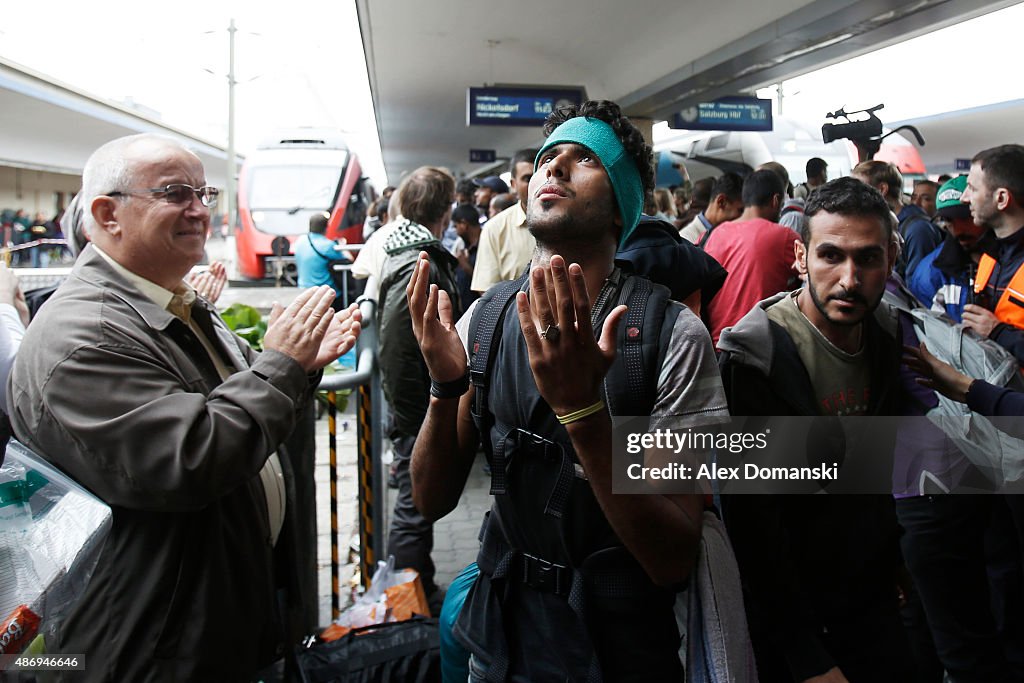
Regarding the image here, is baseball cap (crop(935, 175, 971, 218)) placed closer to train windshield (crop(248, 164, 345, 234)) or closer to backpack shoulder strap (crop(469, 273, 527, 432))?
backpack shoulder strap (crop(469, 273, 527, 432))

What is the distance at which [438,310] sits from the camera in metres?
1.75

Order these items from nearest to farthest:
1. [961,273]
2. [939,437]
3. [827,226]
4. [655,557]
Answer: [655,557]
[827,226]
[939,437]
[961,273]

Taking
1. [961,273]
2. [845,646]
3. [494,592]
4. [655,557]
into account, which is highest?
[961,273]

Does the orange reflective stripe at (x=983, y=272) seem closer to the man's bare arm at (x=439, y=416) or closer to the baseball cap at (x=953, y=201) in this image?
the baseball cap at (x=953, y=201)

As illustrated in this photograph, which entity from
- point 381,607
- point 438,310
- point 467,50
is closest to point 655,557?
point 438,310

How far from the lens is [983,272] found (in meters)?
3.44

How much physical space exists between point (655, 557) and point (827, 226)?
4.11 ft

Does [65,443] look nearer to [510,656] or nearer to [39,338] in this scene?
[39,338]

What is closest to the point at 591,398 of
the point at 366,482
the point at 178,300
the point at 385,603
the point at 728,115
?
the point at 178,300

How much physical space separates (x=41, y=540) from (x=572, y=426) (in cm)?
117

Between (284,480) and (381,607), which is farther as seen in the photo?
(381,607)

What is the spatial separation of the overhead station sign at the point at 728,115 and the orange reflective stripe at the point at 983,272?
1050cm

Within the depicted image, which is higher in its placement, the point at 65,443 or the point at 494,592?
the point at 65,443

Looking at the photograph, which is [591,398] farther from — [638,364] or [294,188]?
[294,188]
